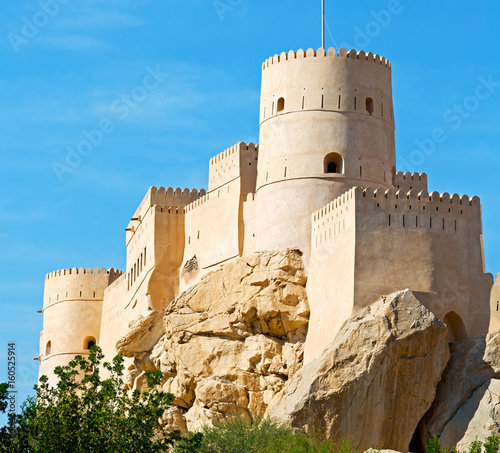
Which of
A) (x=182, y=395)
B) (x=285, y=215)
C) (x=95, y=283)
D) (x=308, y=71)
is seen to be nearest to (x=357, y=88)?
(x=308, y=71)

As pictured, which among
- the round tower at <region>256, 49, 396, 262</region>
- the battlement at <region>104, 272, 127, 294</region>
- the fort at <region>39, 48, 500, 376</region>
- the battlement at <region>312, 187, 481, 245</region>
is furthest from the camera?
the battlement at <region>104, 272, 127, 294</region>

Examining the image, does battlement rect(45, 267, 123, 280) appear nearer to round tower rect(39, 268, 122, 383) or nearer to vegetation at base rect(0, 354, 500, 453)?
round tower rect(39, 268, 122, 383)

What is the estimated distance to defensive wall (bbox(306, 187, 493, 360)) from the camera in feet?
124

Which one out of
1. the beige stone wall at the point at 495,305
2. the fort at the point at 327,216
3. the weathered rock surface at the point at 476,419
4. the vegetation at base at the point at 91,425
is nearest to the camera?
the vegetation at base at the point at 91,425

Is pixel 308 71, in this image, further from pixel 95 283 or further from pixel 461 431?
pixel 95 283

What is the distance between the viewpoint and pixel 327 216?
131 feet

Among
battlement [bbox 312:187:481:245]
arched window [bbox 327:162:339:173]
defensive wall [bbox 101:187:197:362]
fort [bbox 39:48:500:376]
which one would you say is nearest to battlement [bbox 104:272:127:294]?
defensive wall [bbox 101:187:197:362]

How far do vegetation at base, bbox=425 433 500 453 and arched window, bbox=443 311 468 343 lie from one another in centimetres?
372

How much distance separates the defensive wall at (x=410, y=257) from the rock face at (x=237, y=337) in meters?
1.66

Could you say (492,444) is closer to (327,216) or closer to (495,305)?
(495,305)

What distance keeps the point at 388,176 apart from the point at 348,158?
5.56ft

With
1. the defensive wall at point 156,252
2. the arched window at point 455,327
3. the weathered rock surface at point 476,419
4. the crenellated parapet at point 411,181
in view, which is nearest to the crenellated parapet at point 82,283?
the defensive wall at point 156,252

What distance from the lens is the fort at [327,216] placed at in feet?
125

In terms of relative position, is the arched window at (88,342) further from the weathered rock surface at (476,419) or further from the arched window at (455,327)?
the weathered rock surface at (476,419)
